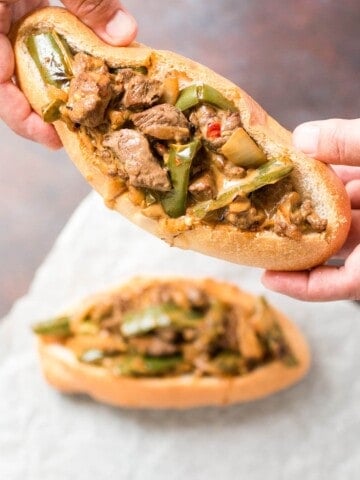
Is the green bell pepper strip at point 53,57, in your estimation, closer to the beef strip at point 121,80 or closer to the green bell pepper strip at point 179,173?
the beef strip at point 121,80

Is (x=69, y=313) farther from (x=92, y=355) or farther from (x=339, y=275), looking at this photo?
(x=339, y=275)

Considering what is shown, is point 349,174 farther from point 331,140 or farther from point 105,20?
point 105,20

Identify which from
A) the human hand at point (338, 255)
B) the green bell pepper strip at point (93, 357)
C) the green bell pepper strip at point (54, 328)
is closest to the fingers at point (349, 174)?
the human hand at point (338, 255)

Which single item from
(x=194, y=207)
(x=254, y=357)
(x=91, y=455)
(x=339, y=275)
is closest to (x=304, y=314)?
(x=254, y=357)

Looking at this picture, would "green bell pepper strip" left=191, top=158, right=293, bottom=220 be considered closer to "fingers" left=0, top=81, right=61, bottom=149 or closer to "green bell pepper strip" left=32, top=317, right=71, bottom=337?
"fingers" left=0, top=81, right=61, bottom=149

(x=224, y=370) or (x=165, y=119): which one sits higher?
(x=165, y=119)

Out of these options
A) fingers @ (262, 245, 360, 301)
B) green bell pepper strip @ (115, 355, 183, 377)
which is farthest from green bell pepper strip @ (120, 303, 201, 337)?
fingers @ (262, 245, 360, 301)

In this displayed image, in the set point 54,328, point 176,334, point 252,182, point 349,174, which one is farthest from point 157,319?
point 252,182
